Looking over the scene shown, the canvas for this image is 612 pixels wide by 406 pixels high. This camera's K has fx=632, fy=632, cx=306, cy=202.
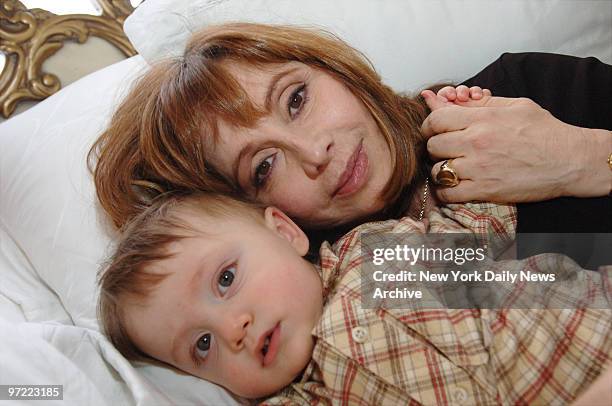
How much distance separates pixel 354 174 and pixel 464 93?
1.01 feet

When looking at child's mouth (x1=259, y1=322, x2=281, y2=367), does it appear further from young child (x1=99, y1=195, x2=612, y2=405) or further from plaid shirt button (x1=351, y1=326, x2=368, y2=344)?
plaid shirt button (x1=351, y1=326, x2=368, y2=344)

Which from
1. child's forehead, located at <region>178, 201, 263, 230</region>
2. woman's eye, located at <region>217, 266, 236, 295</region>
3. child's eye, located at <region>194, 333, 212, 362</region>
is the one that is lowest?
child's eye, located at <region>194, 333, 212, 362</region>

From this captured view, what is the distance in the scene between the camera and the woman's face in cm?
113

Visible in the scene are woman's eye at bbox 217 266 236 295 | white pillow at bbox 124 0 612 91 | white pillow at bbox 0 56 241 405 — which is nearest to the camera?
woman's eye at bbox 217 266 236 295

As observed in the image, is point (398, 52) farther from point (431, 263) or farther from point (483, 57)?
point (431, 263)

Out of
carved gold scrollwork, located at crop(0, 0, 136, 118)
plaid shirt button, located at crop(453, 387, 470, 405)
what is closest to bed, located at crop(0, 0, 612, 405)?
carved gold scrollwork, located at crop(0, 0, 136, 118)

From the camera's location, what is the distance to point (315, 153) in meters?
1.11

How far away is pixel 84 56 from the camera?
73.0 inches

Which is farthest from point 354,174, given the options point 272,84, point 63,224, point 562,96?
point 63,224

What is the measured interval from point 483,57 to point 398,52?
207 millimetres

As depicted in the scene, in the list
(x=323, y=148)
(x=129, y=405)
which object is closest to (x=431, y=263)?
(x=323, y=148)

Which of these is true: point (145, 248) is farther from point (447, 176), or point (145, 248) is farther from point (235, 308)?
point (447, 176)

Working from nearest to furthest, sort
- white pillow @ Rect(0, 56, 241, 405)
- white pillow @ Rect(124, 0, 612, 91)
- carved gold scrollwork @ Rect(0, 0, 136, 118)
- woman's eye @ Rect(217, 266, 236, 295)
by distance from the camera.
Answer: woman's eye @ Rect(217, 266, 236, 295)
white pillow @ Rect(0, 56, 241, 405)
white pillow @ Rect(124, 0, 612, 91)
carved gold scrollwork @ Rect(0, 0, 136, 118)

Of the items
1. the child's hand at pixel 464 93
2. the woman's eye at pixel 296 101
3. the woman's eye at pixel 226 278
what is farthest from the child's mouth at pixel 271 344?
the child's hand at pixel 464 93
